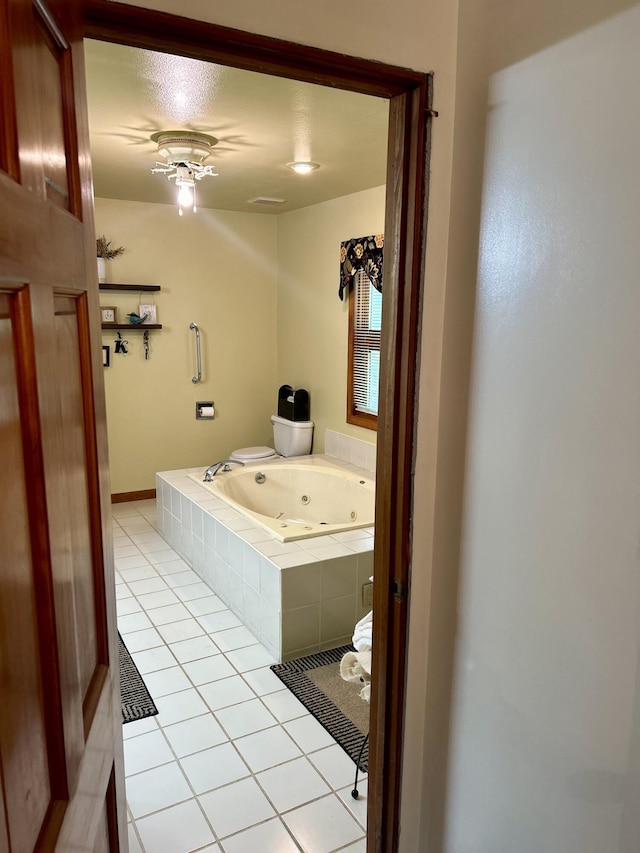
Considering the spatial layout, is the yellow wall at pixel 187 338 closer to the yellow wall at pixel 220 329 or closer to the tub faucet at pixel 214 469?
the yellow wall at pixel 220 329

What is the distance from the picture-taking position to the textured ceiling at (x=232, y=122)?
7.10 feet

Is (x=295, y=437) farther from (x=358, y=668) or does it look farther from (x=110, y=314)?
(x=358, y=668)

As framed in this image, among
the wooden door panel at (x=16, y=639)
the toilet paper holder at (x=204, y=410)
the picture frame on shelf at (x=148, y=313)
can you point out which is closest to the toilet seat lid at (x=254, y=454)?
the toilet paper holder at (x=204, y=410)

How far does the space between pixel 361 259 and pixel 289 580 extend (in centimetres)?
231

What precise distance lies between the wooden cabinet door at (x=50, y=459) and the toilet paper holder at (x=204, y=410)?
4282 mm

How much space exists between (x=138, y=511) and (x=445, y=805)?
3.84 meters

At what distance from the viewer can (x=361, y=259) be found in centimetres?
412

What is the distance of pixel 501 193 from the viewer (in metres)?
1.23

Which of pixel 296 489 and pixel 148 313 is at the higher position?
pixel 148 313

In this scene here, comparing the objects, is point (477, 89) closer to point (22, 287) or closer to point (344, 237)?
point (22, 287)

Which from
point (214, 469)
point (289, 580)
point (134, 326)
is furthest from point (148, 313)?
point (289, 580)

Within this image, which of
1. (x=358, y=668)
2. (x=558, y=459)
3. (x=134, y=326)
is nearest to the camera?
(x=558, y=459)

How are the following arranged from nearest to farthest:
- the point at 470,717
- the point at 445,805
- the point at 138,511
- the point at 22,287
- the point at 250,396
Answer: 1. the point at 22,287
2. the point at 470,717
3. the point at 445,805
4. the point at 138,511
5. the point at 250,396

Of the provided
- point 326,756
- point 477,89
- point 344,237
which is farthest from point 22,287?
point 344,237
